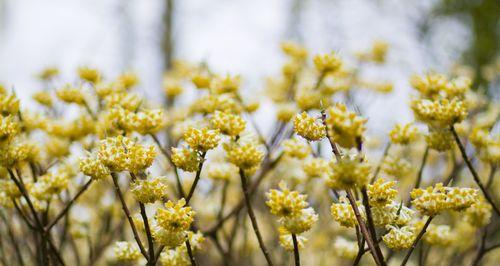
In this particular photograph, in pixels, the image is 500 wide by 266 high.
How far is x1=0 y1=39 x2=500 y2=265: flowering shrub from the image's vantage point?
1459mm

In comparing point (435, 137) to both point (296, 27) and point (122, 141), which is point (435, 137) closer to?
point (122, 141)

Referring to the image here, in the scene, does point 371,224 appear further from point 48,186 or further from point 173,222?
point 48,186

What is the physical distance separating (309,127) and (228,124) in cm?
27

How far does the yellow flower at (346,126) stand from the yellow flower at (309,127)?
364 mm

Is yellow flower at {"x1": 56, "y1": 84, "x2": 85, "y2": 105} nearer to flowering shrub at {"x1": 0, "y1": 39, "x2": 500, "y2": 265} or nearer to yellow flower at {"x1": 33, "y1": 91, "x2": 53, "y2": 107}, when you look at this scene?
flowering shrub at {"x1": 0, "y1": 39, "x2": 500, "y2": 265}

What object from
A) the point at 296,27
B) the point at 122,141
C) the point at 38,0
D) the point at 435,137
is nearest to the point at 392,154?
the point at 435,137

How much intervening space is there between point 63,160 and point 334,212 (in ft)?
5.02

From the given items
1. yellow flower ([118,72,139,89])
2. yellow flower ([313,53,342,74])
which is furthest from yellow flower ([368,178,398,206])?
yellow flower ([118,72,139,89])

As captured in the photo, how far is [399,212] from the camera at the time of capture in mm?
1525

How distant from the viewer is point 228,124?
1671 mm

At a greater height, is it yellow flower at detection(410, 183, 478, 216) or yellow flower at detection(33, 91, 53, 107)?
yellow flower at detection(33, 91, 53, 107)

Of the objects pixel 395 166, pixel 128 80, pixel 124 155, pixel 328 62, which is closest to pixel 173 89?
pixel 128 80

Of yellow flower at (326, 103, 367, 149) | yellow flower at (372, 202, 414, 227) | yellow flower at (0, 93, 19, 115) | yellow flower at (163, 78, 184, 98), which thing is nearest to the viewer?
yellow flower at (326, 103, 367, 149)

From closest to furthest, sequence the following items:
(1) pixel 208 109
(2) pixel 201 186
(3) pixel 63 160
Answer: (1) pixel 208 109
(3) pixel 63 160
(2) pixel 201 186
